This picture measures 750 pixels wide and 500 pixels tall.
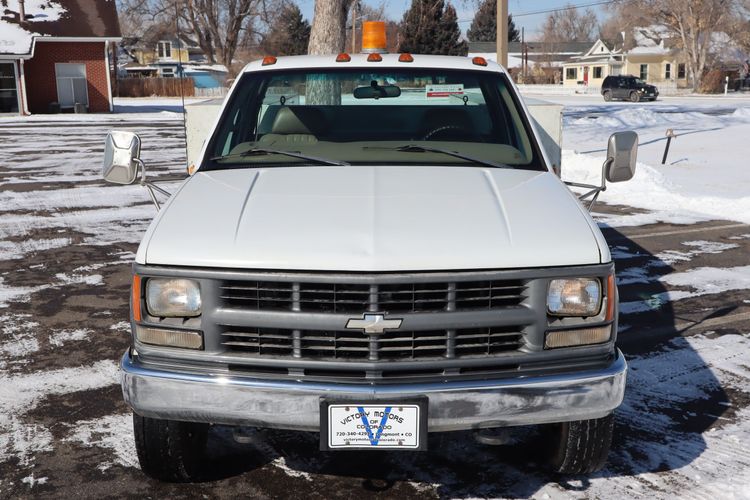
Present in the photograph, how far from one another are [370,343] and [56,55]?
38.2 meters

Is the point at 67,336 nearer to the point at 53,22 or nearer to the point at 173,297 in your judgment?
the point at 173,297

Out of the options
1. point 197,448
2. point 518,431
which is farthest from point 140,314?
point 518,431

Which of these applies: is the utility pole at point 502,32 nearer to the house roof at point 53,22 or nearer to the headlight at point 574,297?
the headlight at point 574,297

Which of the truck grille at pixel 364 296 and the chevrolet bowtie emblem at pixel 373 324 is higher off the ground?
the truck grille at pixel 364 296

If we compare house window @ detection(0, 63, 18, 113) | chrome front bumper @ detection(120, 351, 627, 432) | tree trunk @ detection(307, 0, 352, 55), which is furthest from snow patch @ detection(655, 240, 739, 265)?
house window @ detection(0, 63, 18, 113)

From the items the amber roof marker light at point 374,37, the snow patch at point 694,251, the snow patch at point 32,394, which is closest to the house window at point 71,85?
the snow patch at point 694,251

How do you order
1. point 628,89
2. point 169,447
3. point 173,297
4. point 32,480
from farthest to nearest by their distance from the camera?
point 628,89 < point 32,480 < point 169,447 < point 173,297

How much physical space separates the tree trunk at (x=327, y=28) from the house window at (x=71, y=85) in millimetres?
25317

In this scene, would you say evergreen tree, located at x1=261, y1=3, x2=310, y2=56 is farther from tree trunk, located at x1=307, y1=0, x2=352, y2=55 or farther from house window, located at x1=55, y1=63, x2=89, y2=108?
tree trunk, located at x1=307, y1=0, x2=352, y2=55

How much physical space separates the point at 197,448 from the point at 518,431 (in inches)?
63.3

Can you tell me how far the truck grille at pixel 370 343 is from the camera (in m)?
3.07

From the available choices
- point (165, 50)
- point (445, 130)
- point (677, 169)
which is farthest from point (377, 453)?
point (165, 50)

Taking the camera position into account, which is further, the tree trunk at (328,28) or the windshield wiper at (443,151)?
the tree trunk at (328,28)

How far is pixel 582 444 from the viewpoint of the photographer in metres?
3.48
